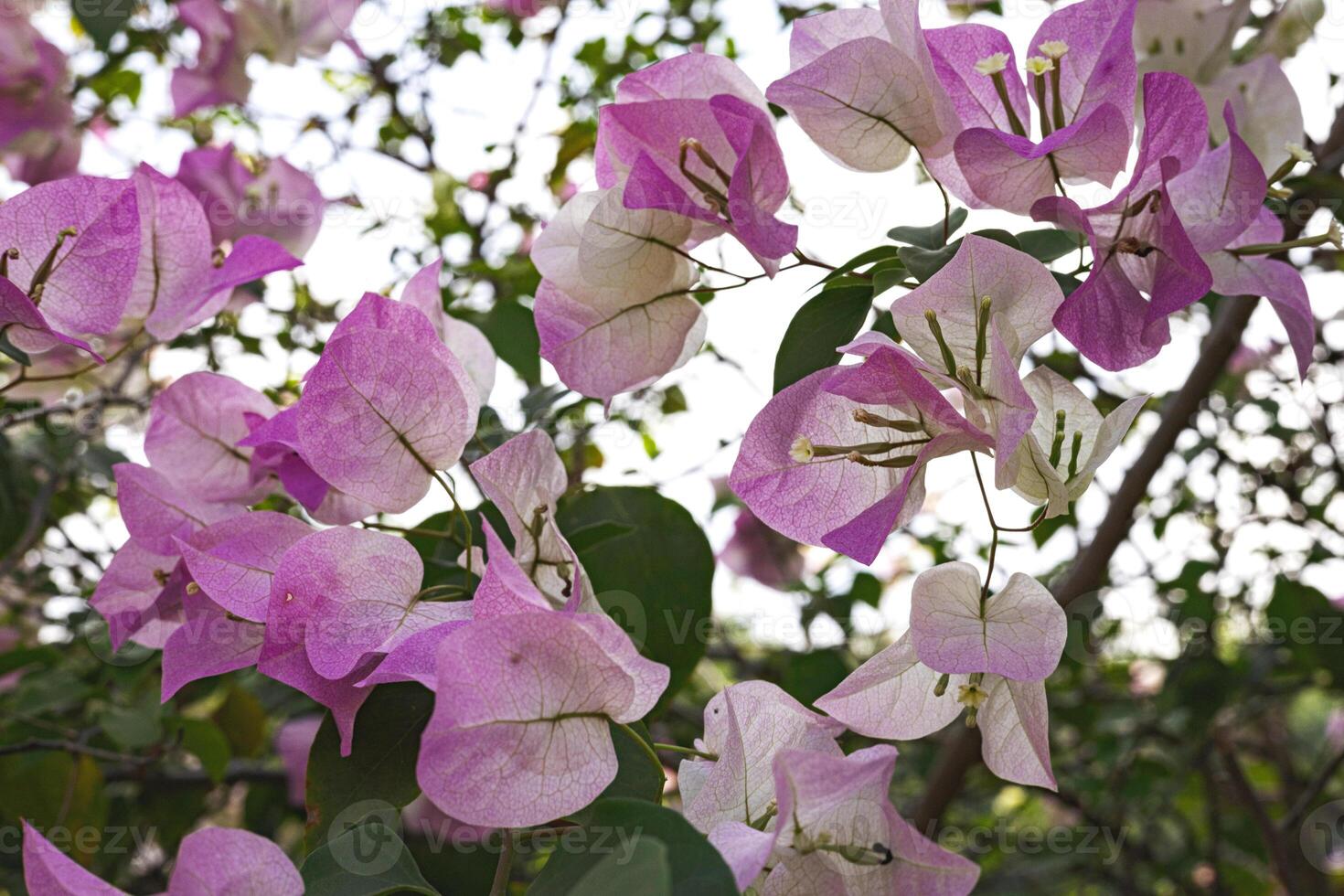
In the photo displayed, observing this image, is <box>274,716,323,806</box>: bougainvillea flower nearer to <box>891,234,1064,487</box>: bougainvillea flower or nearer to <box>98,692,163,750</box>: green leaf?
<box>98,692,163,750</box>: green leaf

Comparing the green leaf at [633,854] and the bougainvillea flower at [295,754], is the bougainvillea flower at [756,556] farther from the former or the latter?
the green leaf at [633,854]

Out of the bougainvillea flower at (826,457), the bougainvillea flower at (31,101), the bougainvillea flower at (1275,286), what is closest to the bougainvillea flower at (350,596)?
the bougainvillea flower at (826,457)

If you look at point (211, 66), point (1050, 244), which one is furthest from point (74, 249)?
point (211, 66)

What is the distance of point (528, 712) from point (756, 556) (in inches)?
43.6

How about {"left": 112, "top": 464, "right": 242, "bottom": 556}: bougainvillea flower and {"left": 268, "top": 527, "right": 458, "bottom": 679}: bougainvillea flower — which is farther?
{"left": 112, "top": 464, "right": 242, "bottom": 556}: bougainvillea flower

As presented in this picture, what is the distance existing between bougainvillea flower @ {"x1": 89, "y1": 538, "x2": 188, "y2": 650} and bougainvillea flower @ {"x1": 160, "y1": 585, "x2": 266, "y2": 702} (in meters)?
0.06

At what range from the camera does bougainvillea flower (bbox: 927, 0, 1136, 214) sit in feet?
1.52

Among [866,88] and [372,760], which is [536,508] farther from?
[866,88]

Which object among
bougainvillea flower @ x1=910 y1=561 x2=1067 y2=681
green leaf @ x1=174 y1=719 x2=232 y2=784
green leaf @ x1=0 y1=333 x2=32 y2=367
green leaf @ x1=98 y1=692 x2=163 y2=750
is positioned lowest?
green leaf @ x1=174 y1=719 x2=232 y2=784

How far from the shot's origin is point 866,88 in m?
0.49

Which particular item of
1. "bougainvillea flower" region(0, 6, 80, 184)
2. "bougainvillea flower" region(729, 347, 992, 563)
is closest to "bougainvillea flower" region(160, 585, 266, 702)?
"bougainvillea flower" region(729, 347, 992, 563)

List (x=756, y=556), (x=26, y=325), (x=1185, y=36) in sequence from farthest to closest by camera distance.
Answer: (x=756, y=556) → (x=1185, y=36) → (x=26, y=325)

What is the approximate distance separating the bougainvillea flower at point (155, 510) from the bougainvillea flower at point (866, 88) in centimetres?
37

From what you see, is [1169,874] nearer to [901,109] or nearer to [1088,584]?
[1088,584]
